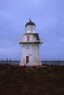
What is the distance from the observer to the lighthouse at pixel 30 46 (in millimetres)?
34844

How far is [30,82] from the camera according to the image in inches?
1073

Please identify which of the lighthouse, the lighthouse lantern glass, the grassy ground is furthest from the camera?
the lighthouse lantern glass

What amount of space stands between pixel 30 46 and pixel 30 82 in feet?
27.6

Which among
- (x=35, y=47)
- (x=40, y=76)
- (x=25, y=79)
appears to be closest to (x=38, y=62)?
(x=35, y=47)

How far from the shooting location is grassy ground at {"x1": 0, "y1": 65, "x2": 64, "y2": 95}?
22.8 m

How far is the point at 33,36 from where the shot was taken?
35562mm

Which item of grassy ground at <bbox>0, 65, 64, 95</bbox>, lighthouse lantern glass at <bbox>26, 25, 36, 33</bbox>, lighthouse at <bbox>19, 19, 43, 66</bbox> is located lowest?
grassy ground at <bbox>0, 65, 64, 95</bbox>

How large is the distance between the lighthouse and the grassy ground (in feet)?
2.75

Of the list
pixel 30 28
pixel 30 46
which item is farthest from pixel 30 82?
pixel 30 28

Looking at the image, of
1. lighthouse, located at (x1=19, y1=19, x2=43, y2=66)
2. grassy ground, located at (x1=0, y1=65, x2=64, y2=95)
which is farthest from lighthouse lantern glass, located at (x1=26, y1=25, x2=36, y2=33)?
grassy ground, located at (x1=0, y1=65, x2=64, y2=95)

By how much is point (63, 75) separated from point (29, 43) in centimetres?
556

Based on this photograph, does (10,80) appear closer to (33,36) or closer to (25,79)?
(25,79)

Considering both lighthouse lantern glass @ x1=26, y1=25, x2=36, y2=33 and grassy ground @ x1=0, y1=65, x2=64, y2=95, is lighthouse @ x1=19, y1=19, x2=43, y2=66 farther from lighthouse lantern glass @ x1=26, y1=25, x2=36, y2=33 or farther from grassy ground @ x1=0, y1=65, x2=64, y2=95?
grassy ground @ x1=0, y1=65, x2=64, y2=95

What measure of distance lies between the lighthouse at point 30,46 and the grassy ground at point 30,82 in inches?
33.0
